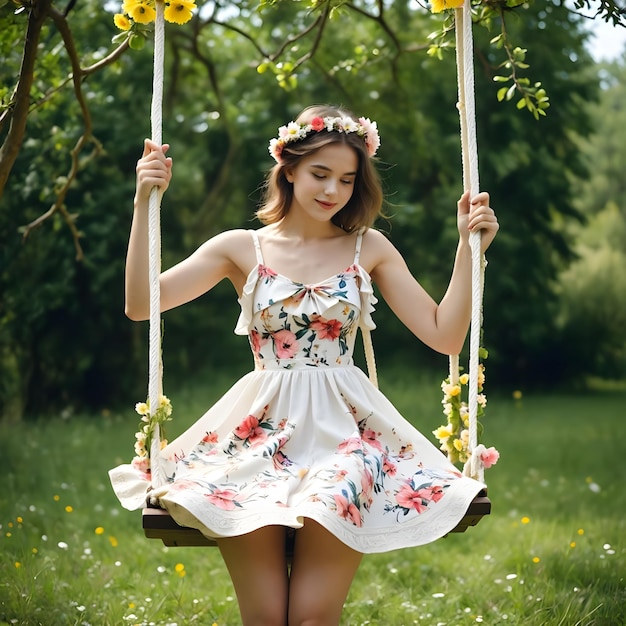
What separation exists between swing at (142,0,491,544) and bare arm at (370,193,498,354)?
0.17ft

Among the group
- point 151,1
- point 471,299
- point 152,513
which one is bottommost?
point 152,513

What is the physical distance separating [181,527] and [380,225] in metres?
7.53

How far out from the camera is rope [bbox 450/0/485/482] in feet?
8.35

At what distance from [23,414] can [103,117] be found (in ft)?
8.81

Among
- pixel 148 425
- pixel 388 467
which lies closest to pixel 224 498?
pixel 148 425

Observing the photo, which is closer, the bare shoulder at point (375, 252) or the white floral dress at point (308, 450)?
the white floral dress at point (308, 450)

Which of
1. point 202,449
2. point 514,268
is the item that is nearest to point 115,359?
point 514,268

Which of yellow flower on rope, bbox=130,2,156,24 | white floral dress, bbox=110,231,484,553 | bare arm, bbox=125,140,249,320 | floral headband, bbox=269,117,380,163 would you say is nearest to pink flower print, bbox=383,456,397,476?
white floral dress, bbox=110,231,484,553

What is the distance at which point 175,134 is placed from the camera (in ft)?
33.2

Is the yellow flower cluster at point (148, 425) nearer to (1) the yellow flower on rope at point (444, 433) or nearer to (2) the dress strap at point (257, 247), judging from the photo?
(2) the dress strap at point (257, 247)

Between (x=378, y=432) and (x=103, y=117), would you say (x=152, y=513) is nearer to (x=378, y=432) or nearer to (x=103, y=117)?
(x=378, y=432)

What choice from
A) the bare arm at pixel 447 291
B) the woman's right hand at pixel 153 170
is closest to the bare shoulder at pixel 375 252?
the bare arm at pixel 447 291

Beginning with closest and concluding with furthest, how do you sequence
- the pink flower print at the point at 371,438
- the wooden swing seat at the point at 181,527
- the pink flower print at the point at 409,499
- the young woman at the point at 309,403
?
1. the wooden swing seat at the point at 181,527
2. the young woman at the point at 309,403
3. the pink flower print at the point at 409,499
4. the pink flower print at the point at 371,438

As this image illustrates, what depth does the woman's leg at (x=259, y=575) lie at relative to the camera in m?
2.40
